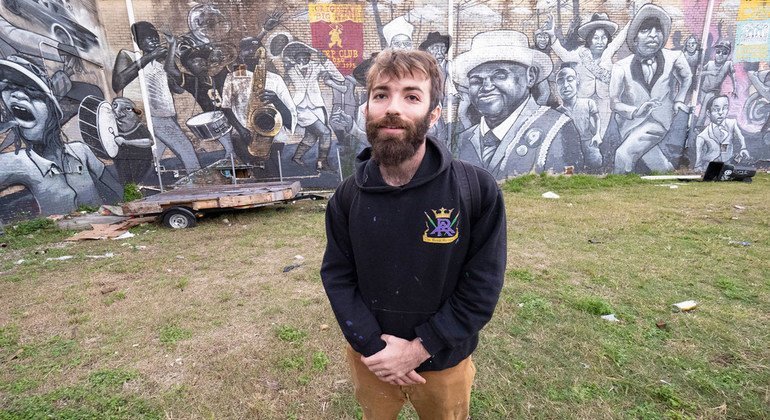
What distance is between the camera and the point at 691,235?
5.38 meters

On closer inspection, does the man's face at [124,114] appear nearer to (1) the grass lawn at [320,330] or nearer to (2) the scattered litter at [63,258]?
(1) the grass lawn at [320,330]

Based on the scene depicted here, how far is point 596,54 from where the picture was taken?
11586 mm

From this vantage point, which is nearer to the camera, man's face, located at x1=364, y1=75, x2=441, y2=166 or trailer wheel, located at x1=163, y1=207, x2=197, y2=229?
man's face, located at x1=364, y1=75, x2=441, y2=166

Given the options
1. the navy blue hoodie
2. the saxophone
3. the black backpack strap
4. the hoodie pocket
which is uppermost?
the saxophone

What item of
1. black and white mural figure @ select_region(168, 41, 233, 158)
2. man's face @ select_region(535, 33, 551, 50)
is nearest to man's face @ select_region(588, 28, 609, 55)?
man's face @ select_region(535, 33, 551, 50)

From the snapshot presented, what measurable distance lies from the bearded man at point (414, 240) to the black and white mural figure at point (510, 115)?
35.4 feet

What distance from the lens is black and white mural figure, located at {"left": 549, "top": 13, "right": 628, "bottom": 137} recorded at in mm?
11430

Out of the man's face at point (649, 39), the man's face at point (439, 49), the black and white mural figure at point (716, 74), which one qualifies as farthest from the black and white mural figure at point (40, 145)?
the black and white mural figure at point (716, 74)

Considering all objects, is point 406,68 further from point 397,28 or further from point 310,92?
point 397,28

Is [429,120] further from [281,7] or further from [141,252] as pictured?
[281,7]

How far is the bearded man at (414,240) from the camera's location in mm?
1309

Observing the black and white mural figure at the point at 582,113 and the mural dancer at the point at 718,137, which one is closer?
the black and white mural figure at the point at 582,113

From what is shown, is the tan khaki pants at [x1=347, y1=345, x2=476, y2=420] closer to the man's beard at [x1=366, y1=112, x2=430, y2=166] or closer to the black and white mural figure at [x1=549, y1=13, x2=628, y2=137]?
the man's beard at [x1=366, y1=112, x2=430, y2=166]

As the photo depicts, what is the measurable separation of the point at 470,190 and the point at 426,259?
318 mm
